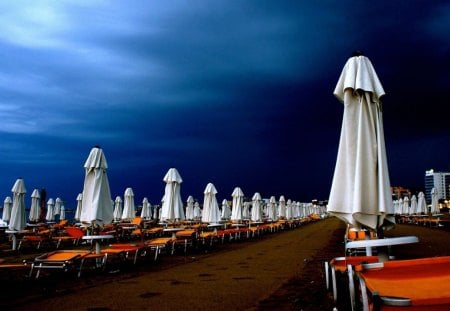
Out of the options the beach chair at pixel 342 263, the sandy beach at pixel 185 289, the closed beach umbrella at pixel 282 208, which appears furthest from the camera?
the closed beach umbrella at pixel 282 208

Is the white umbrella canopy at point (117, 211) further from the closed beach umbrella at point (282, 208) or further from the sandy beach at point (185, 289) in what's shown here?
the sandy beach at point (185, 289)

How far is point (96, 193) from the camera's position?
998cm

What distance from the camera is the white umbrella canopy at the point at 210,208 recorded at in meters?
17.4

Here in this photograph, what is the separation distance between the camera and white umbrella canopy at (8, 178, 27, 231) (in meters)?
14.6

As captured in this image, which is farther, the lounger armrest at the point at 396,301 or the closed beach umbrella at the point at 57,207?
the closed beach umbrella at the point at 57,207

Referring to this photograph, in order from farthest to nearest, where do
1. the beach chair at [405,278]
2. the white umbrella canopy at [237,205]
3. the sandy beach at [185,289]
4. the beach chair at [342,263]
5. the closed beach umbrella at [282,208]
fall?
the closed beach umbrella at [282,208], the white umbrella canopy at [237,205], the sandy beach at [185,289], the beach chair at [342,263], the beach chair at [405,278]

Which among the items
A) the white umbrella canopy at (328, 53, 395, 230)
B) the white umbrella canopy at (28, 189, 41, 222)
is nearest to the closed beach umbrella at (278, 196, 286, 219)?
the white umbrella canopy at (28, 189, 41, 222)

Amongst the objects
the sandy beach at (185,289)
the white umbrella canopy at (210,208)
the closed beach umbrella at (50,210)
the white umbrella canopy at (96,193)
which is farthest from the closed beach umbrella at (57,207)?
the sandy beach at (185,289)

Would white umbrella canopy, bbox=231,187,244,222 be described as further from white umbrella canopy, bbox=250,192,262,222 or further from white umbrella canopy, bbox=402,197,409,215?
white umbrella canopy, bbox=402,197,409,215

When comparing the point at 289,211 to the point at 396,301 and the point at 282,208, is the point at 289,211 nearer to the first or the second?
the point at 282,208

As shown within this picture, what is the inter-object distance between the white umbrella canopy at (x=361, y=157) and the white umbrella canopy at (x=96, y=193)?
6.88m

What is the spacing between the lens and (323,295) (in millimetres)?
5875

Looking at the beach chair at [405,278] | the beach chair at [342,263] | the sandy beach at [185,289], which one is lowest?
the sandy beach at [185,289]

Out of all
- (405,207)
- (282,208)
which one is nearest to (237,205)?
(282,208)
